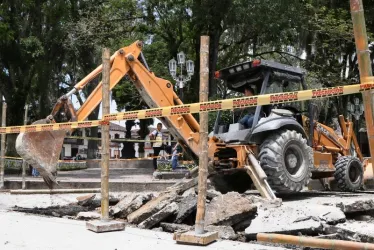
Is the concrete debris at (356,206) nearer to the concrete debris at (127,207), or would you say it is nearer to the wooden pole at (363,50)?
the concrete debris at (127,207)

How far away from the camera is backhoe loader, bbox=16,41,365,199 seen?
834 centimetres

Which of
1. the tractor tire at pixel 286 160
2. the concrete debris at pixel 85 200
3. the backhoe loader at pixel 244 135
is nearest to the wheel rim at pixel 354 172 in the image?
the backhoe loader at pixel 244 135

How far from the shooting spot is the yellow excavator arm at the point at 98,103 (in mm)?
8172

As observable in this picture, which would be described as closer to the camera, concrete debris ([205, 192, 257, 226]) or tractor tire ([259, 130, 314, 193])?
concrete debris ([205, 192, 257, 226])

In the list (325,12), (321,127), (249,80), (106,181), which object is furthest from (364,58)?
(325,12)

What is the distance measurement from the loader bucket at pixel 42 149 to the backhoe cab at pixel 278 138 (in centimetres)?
296

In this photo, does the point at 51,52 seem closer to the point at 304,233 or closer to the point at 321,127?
the point at 321,127

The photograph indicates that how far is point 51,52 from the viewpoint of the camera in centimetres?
2158

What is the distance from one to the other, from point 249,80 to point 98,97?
10.0 ft

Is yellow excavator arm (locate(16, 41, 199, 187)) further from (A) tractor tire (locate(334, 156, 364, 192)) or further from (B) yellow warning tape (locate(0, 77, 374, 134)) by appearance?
(A) tractor tire (locate(334, 156, 364, 192))

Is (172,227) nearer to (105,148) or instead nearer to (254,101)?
(105,148)

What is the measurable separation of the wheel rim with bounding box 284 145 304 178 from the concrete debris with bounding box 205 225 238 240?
3.45 m

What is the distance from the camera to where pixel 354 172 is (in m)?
10.6

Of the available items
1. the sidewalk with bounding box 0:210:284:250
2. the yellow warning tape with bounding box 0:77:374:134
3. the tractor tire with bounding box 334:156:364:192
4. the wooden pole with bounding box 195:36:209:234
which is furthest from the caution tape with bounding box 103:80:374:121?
the tractor tire with bounding box 334:156:364:192
